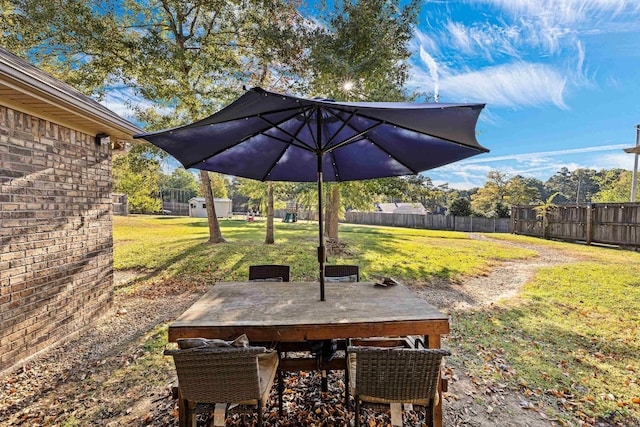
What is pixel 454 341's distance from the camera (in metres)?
4.12

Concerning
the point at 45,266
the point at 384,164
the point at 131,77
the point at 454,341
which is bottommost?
the point at 454,341

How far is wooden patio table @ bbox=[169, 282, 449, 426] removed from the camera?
81.5 inches

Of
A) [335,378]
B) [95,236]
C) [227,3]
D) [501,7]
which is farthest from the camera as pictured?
[501,7]

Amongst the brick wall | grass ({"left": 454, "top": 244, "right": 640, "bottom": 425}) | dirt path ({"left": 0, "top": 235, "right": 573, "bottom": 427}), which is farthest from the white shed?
grass ({"left": 454, "top": 244, "right": 640, "bottom": 425})

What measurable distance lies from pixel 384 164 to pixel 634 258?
1138 cm

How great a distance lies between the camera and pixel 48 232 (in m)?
3.77

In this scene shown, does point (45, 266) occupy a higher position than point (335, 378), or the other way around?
point (45, 266)

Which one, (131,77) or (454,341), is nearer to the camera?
(454,341)

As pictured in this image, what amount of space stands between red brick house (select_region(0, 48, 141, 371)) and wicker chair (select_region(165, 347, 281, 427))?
2915 millimetres

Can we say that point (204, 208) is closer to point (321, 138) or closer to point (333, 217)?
point (333, 217)

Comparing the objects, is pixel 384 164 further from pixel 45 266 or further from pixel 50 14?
pixel 50 14

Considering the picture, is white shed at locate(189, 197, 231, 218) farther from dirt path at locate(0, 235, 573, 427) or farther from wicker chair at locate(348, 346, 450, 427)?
wicker chair at locate(348, 346, 450, 427)

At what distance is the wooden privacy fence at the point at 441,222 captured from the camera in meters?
21.6

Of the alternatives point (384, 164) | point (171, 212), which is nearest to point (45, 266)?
point (384, 164)
